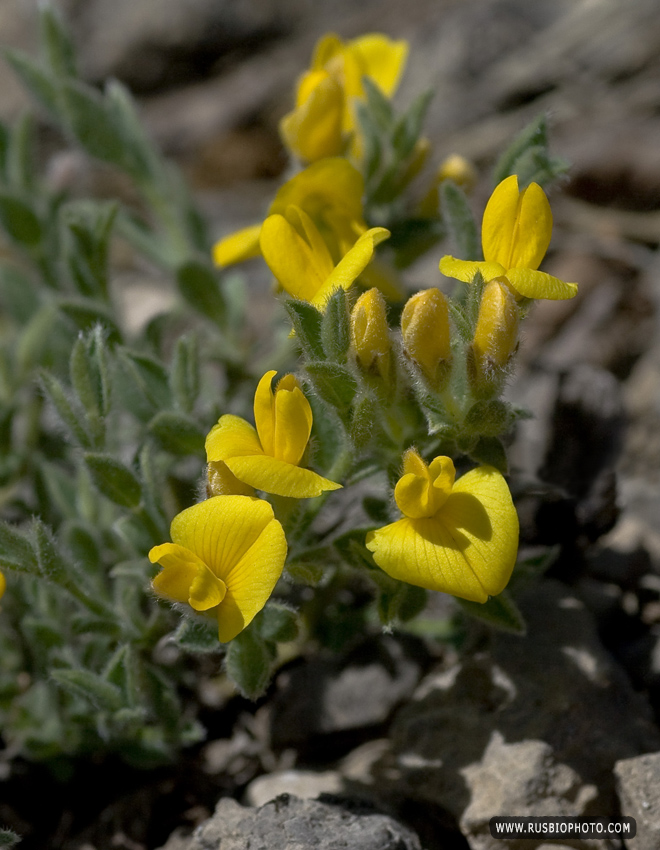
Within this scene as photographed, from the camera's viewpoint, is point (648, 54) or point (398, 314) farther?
point (648, 54)

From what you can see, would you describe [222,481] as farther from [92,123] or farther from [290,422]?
[92,123]

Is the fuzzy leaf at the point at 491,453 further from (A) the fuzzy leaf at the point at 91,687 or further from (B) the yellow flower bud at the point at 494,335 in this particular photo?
(A) the fuzzy leaf at the point at 91,687

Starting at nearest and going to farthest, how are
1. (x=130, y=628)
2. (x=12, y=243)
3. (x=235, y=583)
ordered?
(x=235, y=583), (x=130, y=628), (x=12, y=243)

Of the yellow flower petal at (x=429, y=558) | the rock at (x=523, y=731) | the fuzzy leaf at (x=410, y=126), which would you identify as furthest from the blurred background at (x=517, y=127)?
the yellow flower petal at (x=429, y=558)

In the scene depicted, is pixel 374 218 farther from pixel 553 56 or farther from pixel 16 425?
pixel 553 56

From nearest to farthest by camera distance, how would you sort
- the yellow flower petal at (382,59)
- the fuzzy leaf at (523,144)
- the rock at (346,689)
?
the fuzzy leaf at (523,144) → the rock at (346,689) → the yellow flower petal at (382,59)

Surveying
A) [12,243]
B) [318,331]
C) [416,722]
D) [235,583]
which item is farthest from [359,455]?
[12,243]
